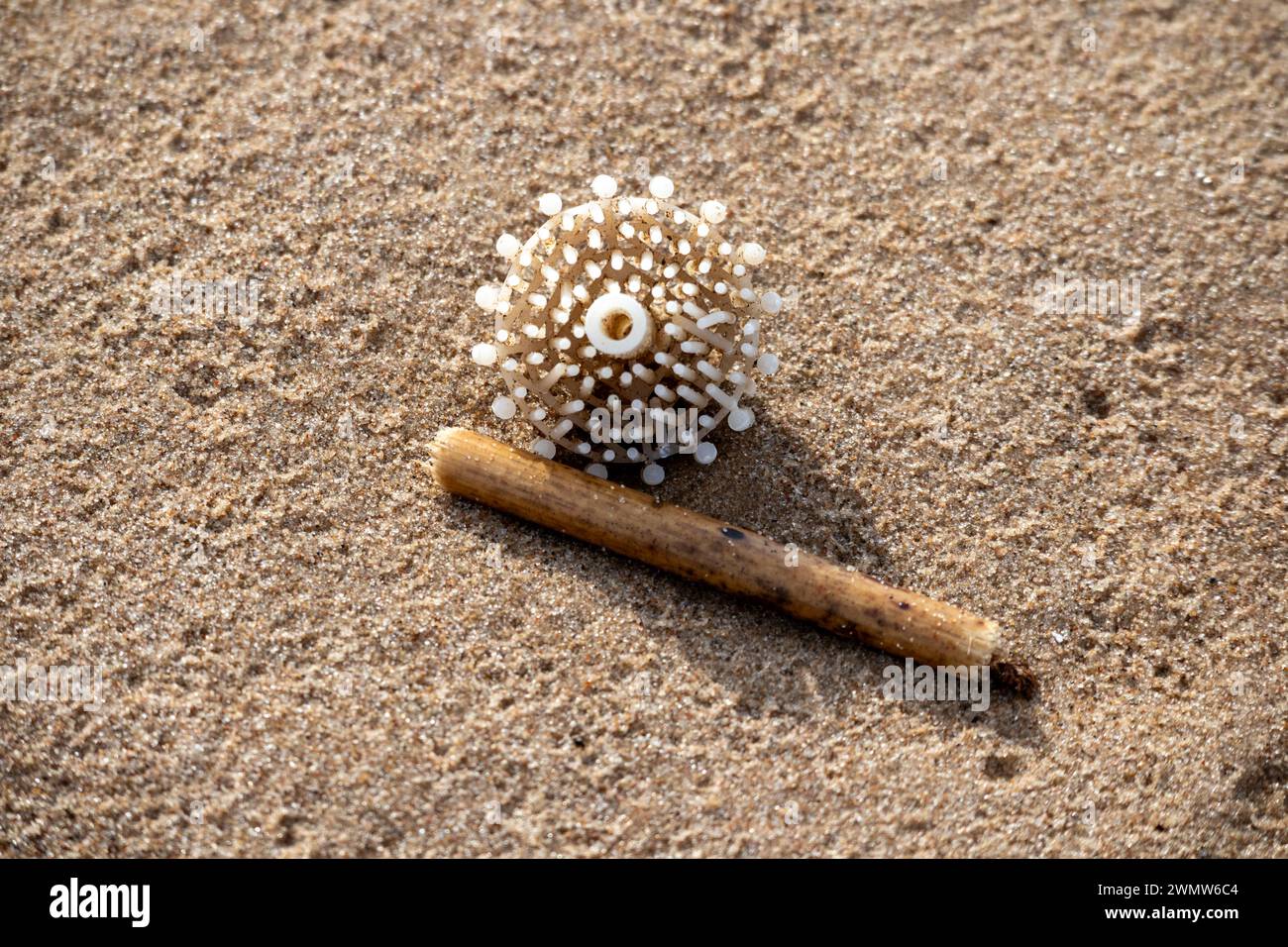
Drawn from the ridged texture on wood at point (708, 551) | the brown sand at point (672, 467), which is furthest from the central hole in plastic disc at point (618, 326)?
the brown sand at point (672, 467)

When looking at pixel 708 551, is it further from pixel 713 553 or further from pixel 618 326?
pixel 618 326

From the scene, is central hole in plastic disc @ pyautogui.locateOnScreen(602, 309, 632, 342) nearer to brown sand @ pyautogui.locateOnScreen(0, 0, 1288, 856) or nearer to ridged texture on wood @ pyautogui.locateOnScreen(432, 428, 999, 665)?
ridged texture on wood @ pyautogui.locateOnScreen(432, 428, 999, 665)

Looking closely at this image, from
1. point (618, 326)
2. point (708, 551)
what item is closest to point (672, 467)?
point (708, 551)

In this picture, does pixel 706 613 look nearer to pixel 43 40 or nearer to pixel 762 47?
pixel 762 47

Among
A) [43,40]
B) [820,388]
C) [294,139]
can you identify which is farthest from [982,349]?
[43,40]
